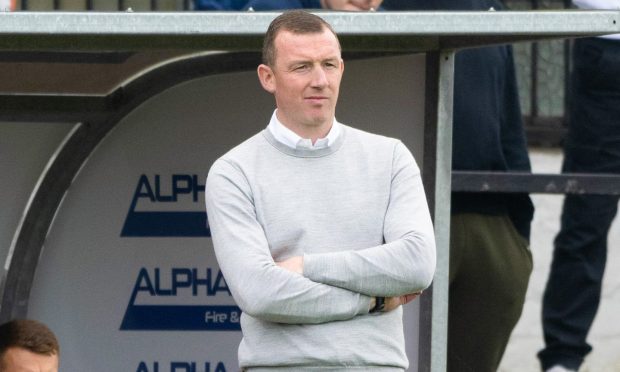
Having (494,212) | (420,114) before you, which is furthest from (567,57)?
(420,114)

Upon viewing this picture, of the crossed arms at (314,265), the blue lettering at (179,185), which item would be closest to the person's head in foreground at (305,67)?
the crossed arms at (314,265)

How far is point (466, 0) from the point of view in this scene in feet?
19.7

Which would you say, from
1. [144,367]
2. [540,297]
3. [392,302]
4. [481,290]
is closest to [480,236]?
[481,290]

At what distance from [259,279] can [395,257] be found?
1.20 ft

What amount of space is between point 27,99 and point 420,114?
152 centimetres

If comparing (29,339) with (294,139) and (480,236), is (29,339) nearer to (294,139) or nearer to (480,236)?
(294,139)

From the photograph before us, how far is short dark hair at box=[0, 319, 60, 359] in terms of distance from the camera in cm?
476

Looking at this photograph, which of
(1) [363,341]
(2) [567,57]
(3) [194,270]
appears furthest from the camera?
(2) [567,57]

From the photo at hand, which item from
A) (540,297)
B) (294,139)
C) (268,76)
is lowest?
(540,297)

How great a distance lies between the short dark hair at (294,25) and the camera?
4.13 m

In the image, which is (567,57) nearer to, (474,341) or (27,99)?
(474,341)

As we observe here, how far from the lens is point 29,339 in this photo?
4789 millimetres

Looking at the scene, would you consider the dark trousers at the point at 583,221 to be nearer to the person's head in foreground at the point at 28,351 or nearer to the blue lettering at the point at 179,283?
the blue lettering at the point at 179,283

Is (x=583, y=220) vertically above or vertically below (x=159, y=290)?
above
